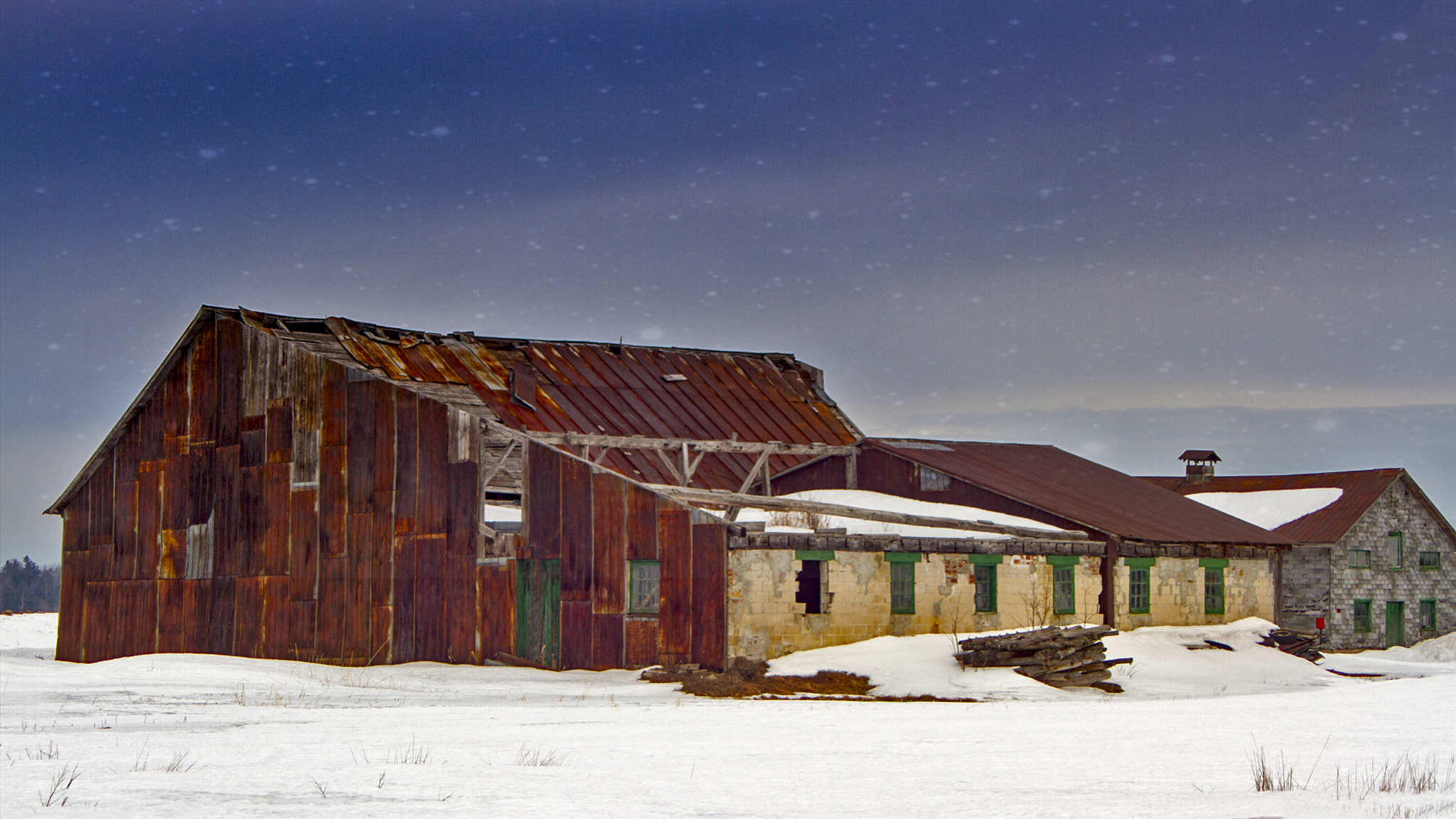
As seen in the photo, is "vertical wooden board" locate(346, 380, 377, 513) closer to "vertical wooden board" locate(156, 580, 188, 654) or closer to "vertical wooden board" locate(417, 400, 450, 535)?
"vertical wooden board" locate(417, 400, 450, 535)

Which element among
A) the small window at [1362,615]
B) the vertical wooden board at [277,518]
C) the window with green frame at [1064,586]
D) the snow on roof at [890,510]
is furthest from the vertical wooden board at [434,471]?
the small window at [1362,615]

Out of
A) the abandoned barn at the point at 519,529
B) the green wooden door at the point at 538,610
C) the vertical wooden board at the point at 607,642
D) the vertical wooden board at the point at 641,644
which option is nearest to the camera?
the vertical wooden board at the point at 641,644

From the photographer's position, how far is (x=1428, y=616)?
157 ft

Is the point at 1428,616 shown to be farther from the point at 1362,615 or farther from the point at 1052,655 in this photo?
the point at 1052,655

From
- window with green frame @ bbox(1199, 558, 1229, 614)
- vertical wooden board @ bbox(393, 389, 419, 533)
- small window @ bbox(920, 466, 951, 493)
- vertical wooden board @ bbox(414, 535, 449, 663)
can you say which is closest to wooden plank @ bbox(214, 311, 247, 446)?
vertical wooden board @ bbox(393, 389, 419, 533)

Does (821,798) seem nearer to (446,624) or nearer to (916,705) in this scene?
(916,705)

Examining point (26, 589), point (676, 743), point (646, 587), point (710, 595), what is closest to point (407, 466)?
point (646, 587)

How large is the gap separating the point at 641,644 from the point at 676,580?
4.44 ft

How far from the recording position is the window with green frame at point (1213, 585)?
117ft

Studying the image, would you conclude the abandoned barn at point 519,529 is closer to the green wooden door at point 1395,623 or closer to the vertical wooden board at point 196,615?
the vertical wooden board at point 196,615

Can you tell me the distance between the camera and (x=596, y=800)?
11.1 m

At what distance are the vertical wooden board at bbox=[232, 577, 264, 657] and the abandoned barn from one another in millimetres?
56

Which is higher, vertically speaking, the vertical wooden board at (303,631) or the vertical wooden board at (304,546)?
the vertical wooden board at (304,546)

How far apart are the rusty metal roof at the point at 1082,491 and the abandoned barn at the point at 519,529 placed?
19cm
